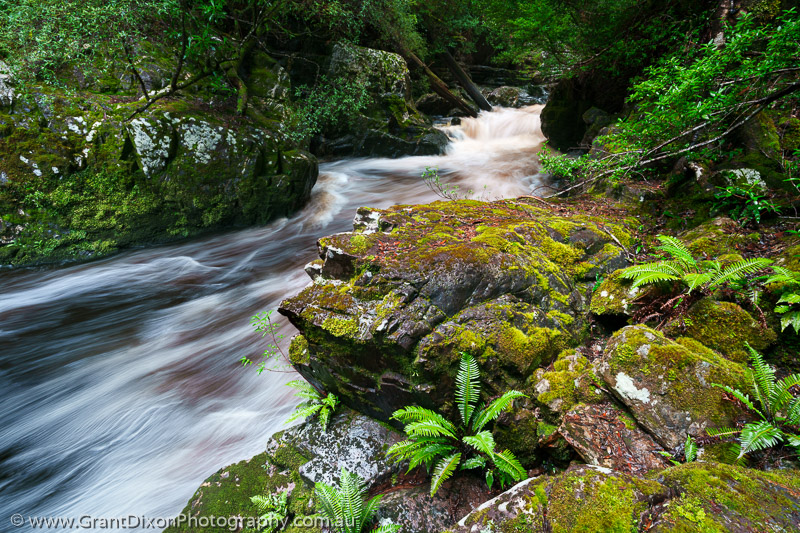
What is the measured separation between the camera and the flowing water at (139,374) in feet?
13.1

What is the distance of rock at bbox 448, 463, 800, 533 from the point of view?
1.62 m

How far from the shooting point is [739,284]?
10.0 ft

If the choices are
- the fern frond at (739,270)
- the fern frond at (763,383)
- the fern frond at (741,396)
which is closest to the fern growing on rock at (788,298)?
the fern frond at (739,270)

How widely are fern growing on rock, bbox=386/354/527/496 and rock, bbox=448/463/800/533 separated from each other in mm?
567

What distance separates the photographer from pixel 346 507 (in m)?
2.82

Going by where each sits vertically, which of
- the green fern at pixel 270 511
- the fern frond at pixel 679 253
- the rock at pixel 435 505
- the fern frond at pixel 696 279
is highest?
the fern frond at pixel 679 253

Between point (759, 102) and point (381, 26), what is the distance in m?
13.7

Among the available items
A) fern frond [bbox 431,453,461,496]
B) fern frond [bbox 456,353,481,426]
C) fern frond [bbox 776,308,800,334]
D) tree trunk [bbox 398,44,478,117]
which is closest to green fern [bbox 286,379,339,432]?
fern frond [bbox 431,453,461,496]

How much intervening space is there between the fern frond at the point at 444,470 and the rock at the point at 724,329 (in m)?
2.16

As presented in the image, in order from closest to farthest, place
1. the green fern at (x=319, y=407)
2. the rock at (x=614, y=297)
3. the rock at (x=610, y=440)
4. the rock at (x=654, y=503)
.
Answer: the rock at (x=654, y=503) → the rock at (x=610, y=440) → the rock at (x=614, y=297) → the green fern at (x=319, y=407)

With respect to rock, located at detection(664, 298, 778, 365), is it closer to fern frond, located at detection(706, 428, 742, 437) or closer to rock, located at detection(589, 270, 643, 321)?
rock, located at detection(589, 270, 643, 321)

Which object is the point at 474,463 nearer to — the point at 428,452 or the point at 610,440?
the point at 428,452

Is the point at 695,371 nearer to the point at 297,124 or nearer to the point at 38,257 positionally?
the point at 297,124

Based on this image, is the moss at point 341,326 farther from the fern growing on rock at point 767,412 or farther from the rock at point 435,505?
the fern growing on rock at point 767,412
